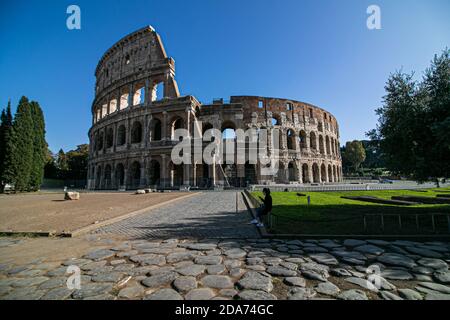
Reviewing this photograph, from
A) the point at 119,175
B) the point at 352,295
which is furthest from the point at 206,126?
the point at 352,295

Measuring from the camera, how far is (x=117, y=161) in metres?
26.6

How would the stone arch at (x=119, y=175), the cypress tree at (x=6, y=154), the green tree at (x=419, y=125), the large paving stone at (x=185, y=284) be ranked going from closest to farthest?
the large paving stone at (x=185, y=284) < the green tree at (x=419, y=125) < the cypress tree at (x=6, y=154) < the stone arch at (x=119, y=175)

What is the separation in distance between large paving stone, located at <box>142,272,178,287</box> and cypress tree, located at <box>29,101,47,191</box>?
3282 cm

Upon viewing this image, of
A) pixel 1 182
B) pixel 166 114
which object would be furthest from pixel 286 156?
pixel 1 182

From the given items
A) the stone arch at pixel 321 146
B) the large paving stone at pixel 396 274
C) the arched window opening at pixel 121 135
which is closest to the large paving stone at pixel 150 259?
the large paving stone at pixel 396 274

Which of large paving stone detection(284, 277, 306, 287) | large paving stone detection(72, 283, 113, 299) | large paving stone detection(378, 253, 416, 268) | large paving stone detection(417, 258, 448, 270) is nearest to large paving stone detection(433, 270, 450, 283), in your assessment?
large paving stone detection(417, 258, 448, 270)

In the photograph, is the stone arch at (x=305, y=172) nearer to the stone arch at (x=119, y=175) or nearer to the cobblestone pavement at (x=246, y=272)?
the cobblestone pavement at (x=246, y=272)

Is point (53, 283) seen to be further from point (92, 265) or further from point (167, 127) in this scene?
point (167, 127)

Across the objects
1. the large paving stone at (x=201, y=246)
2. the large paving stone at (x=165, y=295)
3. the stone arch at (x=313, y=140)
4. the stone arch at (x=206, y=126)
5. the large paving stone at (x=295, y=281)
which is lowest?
the large paving stone at (x=201, y=246)

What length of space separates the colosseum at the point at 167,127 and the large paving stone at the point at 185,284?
19.4 m

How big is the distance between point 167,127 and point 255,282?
23.5 meters

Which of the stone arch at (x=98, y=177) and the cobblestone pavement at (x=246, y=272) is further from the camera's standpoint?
the stone arch at (x=98, y=177)

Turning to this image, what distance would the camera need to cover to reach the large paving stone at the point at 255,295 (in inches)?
81.9

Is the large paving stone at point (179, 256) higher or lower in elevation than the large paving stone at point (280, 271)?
lower
